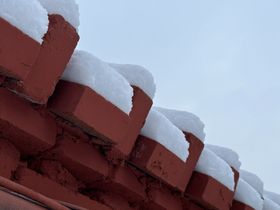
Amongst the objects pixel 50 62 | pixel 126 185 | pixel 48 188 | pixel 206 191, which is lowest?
pixel 48 188

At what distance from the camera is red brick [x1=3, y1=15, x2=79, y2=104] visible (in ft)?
5.08

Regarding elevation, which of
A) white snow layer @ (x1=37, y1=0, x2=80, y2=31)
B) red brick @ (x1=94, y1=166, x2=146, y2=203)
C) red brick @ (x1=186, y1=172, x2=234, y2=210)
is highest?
white snow layer @ (x1=37, y1=0, x2=80, y2=31)

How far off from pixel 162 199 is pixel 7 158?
79 cm

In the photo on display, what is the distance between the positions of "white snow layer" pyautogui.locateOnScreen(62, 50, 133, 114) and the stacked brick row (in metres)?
0.02

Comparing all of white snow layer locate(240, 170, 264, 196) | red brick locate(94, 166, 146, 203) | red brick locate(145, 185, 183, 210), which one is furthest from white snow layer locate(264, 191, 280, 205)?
red brick locate(94, 166, 146, 203)

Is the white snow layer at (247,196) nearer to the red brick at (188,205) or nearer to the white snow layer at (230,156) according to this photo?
the white snow layer at (230,156)

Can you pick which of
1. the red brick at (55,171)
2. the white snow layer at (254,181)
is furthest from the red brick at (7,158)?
the white snow layer at (254,181)

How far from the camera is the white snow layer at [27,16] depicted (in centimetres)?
142

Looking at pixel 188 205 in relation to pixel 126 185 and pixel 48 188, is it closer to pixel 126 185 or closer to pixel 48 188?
pixel 126 185

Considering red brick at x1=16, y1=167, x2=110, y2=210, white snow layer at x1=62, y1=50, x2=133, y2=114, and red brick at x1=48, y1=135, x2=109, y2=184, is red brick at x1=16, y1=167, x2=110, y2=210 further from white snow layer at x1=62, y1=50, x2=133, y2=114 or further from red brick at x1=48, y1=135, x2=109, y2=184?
white snow layer at x1=62, y1=50, x2=133, y2=114

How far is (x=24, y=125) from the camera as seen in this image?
1.61 m

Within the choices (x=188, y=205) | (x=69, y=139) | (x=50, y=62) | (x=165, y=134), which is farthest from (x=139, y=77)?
(x=188, y=205)

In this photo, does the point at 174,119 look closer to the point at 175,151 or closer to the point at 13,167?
the point at 175,151

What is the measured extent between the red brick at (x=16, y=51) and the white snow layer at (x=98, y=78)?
0.22 metres
